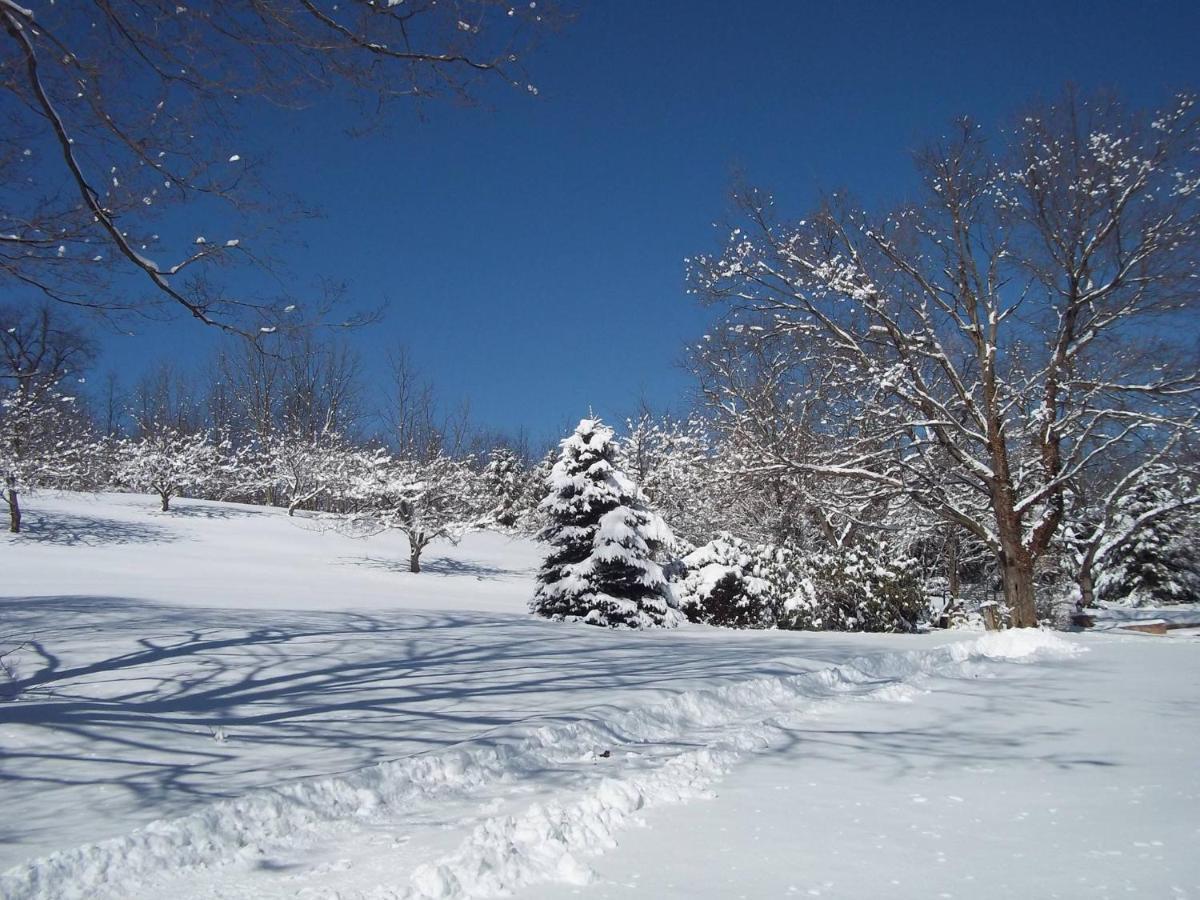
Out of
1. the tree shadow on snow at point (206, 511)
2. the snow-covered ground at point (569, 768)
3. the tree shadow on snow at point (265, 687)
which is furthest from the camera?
the tree shadow on snow at point (206, 511)

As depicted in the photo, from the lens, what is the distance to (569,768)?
488 cm

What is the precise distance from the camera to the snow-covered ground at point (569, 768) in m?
3.34

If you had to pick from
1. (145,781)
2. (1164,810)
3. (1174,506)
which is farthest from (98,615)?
(1174,506)

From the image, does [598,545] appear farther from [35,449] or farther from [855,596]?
[35,449]

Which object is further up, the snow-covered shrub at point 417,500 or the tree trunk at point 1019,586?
the snow-covered shrub at point 417,500

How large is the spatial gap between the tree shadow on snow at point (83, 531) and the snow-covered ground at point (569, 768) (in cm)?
1637

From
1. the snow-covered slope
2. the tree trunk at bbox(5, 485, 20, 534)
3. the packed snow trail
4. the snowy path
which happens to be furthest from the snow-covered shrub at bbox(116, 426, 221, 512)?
the snowy path

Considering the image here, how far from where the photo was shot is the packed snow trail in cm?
319

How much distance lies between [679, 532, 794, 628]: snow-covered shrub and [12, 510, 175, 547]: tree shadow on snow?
744 inches

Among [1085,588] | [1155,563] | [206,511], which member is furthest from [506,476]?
[1155,563]

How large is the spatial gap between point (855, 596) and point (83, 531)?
24278 millimetres

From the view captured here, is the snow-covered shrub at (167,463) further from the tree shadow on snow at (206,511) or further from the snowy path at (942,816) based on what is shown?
the snowy path at (942,816)

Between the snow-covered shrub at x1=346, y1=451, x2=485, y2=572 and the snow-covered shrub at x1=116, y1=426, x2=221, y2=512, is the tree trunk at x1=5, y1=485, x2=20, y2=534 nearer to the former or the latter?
the snow-covered shrub at x1=116, y1=426, x2=221, y2=512

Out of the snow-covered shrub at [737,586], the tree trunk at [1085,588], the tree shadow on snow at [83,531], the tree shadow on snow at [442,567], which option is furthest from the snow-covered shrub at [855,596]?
the tree shadow on snow at [83,531]
